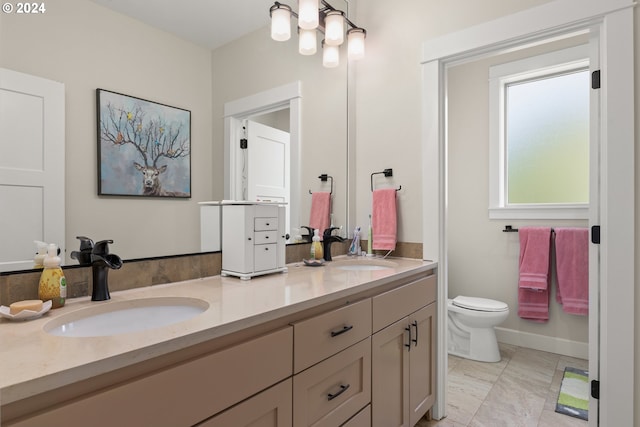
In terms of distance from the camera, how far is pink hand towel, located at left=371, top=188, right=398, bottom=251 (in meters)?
2.08

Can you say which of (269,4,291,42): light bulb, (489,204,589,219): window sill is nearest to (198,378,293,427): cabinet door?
(269,4,291,42): light bulb

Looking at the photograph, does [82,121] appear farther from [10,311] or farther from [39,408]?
[39,408]

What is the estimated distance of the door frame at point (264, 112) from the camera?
1.47 m

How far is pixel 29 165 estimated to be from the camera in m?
0.97

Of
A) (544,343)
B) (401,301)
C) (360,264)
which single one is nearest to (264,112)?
(360,264)

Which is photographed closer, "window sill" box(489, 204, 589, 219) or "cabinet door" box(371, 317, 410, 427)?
"cabinet door" box(371, 317, 410, 427)

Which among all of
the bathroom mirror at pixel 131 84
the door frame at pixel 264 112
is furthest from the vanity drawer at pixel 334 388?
the door frame at pixel 264 112

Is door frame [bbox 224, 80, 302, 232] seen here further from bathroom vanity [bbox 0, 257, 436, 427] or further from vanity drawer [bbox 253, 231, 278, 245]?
bathroom vanity [bbox 0, 257, 436, 427]

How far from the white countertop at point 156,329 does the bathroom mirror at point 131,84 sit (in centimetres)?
22

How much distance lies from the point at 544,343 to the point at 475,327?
64 centimetres

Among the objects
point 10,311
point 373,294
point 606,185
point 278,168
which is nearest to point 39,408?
point 10,311

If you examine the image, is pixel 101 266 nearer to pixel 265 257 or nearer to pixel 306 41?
pixel 265 257

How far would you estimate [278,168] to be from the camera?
1812mm

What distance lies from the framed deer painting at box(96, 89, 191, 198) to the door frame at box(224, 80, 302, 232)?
0.18m
